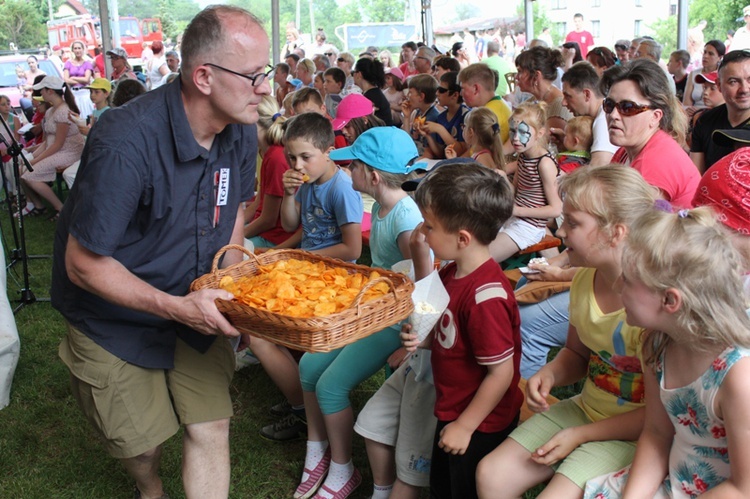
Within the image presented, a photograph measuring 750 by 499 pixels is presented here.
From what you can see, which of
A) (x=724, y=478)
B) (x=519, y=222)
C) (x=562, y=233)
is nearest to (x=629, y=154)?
(x=519, y=222)

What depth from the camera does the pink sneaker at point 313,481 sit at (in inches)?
120

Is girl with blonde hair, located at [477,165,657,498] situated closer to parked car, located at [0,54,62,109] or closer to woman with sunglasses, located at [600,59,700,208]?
woman with sunglasses, located at [600,59,700,208]

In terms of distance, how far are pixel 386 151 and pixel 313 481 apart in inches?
58.4

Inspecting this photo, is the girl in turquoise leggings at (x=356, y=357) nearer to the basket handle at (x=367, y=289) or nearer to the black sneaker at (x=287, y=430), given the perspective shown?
the black sneaker at (x=287, y=430)

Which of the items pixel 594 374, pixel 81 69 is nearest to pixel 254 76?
pixel 594 374

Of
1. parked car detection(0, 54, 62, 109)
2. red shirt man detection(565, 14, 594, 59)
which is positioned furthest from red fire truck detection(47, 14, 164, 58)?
red shirt man detection(565, 14, 594, 59)

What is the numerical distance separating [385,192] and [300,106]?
3350 mm

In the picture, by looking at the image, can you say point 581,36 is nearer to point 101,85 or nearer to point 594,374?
point 101,85

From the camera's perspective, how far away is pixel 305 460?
3211 millimetres

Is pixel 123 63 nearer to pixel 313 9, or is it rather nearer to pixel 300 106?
pixel 300 106

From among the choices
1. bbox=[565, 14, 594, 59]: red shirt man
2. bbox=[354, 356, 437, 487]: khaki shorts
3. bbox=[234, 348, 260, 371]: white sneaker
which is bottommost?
bbox=[234, 348, 260, 371]: white sneaker

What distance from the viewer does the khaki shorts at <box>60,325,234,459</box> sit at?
2406mm

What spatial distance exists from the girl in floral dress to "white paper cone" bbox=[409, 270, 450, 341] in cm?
64

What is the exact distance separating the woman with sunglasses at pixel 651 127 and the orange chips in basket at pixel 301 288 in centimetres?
156
